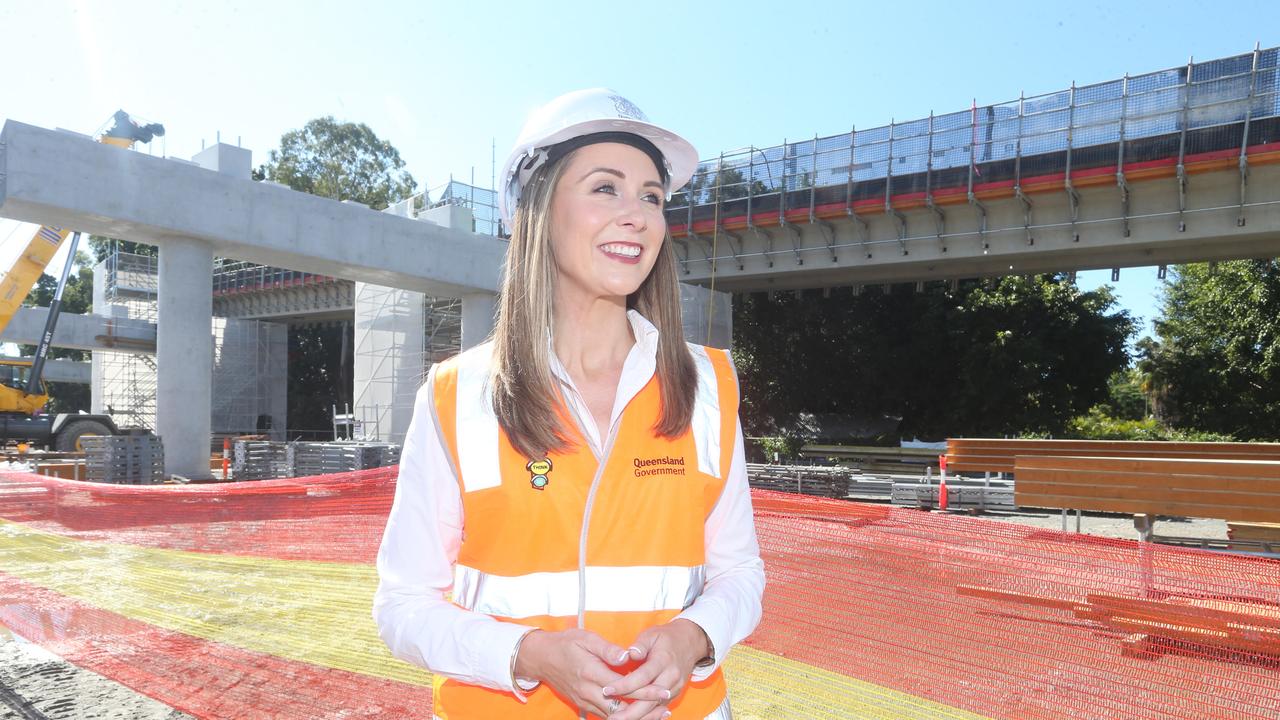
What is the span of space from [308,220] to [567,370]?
60.3ft

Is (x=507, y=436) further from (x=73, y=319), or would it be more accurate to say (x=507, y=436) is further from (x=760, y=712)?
(x=73, y=319)

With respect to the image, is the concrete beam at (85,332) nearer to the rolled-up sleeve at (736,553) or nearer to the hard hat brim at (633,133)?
the hard hat brim at (633,133)

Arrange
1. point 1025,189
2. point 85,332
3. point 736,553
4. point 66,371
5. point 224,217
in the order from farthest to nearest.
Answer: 1. point 66,371
2. point 85,332
3. point 1025,189
4. point 224,217
5. point 736,553

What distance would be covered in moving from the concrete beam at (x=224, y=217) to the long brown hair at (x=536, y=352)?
16.1 meters

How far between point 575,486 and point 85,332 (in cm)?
4168

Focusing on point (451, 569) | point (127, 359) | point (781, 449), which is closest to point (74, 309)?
point (127, 359)

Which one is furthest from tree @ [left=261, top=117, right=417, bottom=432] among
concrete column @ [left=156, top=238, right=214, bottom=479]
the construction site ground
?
the construction site ground

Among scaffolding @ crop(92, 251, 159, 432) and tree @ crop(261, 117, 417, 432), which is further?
tree @ crop(261, 117, 417, 432)

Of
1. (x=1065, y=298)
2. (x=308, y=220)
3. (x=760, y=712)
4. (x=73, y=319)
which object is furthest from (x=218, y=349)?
(x=760, y=712)

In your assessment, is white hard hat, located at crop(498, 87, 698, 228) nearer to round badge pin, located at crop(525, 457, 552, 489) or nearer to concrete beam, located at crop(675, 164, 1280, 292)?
round badge pin, located at crop(525, 457, 552, 489)

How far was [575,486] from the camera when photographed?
1.47m

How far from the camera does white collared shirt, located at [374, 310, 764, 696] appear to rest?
138 cm

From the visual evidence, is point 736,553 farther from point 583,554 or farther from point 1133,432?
point 1133,432

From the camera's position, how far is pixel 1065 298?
31.1 metres
